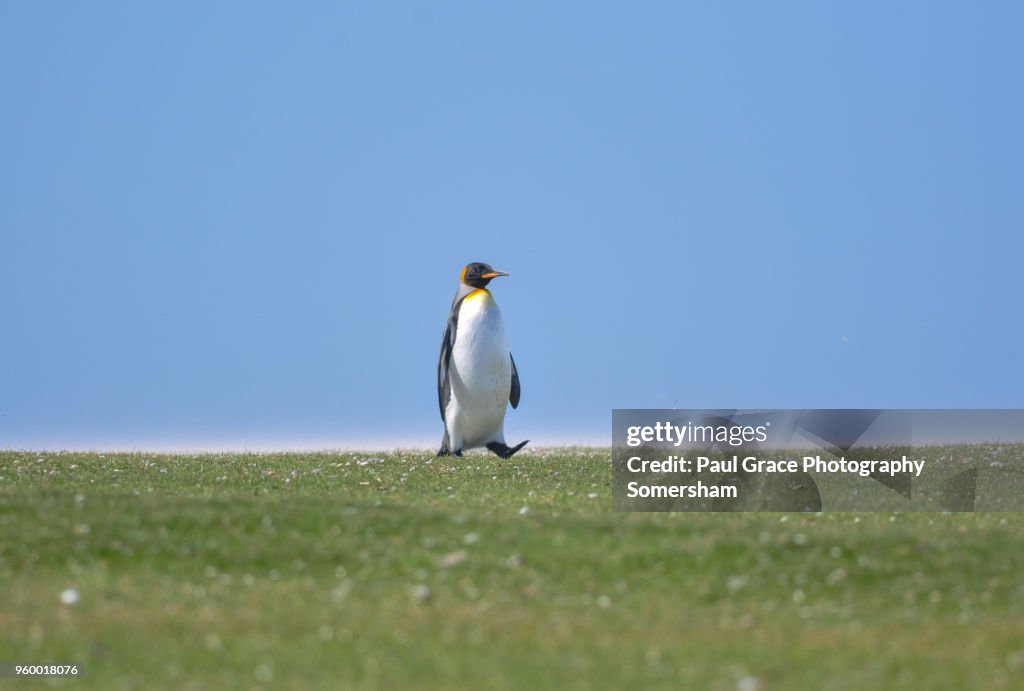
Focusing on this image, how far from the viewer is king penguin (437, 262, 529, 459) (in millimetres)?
25703

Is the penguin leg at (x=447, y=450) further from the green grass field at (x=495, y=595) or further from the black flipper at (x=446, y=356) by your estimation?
the green grass field at (x=495, y=595)

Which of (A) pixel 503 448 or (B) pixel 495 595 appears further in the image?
(A) pixel 503 448

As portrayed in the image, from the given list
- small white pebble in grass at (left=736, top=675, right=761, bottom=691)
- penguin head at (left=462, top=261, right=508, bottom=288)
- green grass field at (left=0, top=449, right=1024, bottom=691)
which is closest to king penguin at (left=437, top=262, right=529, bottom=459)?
penguin head at (left=462, top=261, right=508, bottom=288)

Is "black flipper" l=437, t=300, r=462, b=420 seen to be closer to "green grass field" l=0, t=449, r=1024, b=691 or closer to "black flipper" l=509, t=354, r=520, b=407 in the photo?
"black flipper" l=509, t=354, r=520, b=407

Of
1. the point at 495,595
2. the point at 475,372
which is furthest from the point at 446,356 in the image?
the point at 495,595

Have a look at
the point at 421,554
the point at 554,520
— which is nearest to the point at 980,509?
the point at 554,520

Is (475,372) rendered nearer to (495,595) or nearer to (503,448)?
(503,448)

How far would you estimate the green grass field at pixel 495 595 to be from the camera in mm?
9531

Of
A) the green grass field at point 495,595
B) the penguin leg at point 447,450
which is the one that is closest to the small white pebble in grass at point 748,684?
the green grass field at point 495,595

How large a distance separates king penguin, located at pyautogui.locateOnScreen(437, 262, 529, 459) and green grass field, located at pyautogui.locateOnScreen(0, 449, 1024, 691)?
26.4ft

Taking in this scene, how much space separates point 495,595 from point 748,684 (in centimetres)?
362

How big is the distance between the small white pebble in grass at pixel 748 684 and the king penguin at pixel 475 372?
55.4 feet

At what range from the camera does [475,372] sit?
25.7 m

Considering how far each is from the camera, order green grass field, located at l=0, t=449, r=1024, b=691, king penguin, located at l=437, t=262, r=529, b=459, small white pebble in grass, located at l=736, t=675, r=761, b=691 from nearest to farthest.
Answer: small white pebble in grass, located at l=736, t=675, r=761, b=691
green grass field, located at l=0, t=449, r=1024, b=691
king penguin, located at l=437, t=262, r=529, b=459
